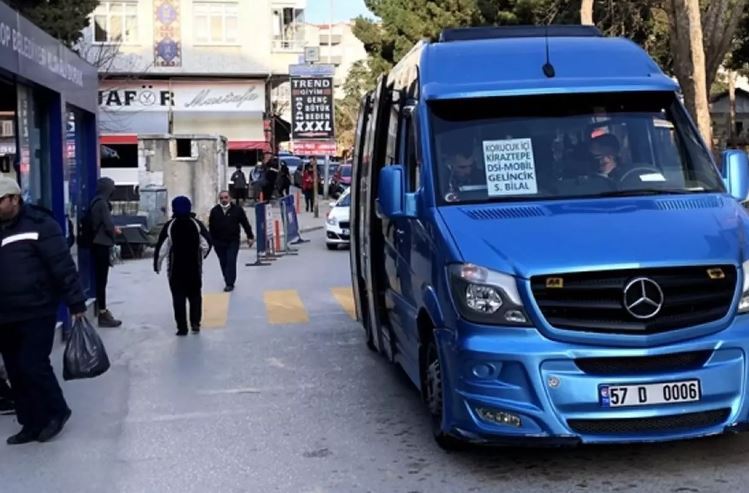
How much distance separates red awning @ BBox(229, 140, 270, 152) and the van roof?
40184 millimetres

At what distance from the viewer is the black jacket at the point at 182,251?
11352mm

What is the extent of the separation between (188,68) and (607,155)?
41406 millimetres

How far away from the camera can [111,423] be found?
7.50 meters

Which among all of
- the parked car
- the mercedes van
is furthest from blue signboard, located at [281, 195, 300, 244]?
the parked car

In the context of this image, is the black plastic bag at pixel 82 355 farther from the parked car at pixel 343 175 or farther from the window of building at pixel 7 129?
the parked car at pixel 343 175

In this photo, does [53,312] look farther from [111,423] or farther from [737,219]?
[737,219]

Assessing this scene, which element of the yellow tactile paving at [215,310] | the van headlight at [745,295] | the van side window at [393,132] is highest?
the van side window at [393,132]

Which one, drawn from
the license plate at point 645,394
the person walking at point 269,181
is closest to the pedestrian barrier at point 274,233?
the person walking at point 269,181

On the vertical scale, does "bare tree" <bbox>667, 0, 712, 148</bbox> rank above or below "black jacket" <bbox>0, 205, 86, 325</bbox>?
above

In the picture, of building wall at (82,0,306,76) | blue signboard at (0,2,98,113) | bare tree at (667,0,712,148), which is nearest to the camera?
blue signboard at (0,2,98,113)

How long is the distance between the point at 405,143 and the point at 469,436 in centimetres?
240

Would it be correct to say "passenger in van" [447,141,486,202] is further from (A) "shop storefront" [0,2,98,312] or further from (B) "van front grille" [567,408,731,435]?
(A) "shop storefront" [0,2,98,312]

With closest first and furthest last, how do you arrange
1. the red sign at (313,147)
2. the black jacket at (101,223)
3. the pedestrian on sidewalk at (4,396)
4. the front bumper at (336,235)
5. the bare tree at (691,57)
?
the pedestrian on sidewalk at (4,396)
the black jacket at (101,223)
the bare tree at (691,57)
the front bumper at (336,235)
the red sign at (313,147)

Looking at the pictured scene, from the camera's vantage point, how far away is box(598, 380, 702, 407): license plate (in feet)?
17.5
